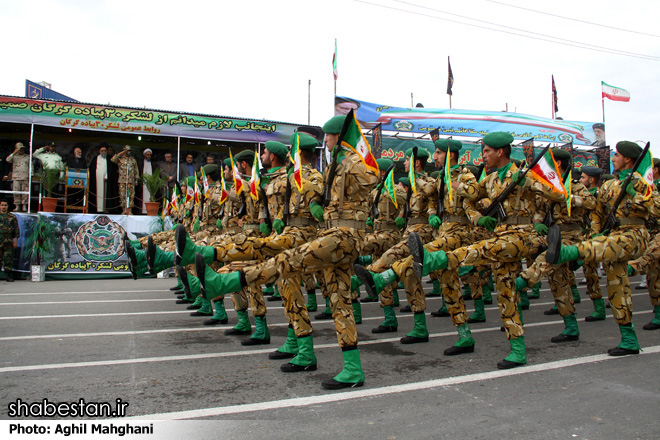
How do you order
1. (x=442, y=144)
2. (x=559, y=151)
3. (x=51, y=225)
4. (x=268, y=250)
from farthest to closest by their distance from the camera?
(x=51, y=225), (x=559, y=151), (x=442, y=144), (x=268, y=250)

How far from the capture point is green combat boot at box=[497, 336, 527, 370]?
4688 millimetres

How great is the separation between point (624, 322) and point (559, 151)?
324 cm

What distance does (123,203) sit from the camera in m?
17.0

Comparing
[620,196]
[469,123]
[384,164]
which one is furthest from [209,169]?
[469,123]

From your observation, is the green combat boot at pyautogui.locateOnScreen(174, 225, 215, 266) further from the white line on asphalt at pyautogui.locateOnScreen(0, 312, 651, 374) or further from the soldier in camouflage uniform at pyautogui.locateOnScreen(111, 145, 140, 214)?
the soldier in camouflage uniform at pyautogui.locateOnScreen(111, 145, 140, 214)

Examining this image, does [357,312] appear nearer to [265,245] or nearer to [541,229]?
[265,245]

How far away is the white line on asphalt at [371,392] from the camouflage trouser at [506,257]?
0.43 metres

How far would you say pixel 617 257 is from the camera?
16.2 ft

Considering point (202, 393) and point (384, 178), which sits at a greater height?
point (384, 178)

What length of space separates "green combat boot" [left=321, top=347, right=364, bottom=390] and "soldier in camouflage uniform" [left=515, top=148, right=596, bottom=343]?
7.18 ft

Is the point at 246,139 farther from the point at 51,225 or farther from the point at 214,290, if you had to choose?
the point at 214,290

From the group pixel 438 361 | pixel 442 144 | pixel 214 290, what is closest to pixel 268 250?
pixel 214 290

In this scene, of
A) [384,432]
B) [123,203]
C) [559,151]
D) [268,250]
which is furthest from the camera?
[123,203]

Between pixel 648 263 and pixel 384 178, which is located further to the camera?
pixel 384 178
